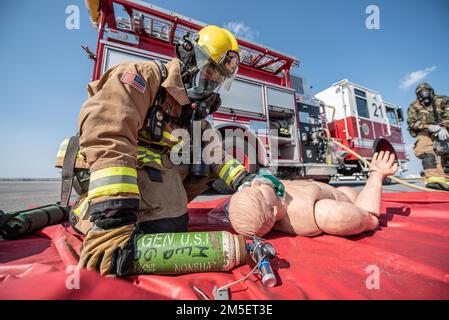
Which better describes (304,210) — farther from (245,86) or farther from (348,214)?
(245,86)

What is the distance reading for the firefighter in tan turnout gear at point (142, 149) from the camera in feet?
2.82

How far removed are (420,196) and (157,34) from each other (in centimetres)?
526

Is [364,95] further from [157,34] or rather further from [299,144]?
[157,34]

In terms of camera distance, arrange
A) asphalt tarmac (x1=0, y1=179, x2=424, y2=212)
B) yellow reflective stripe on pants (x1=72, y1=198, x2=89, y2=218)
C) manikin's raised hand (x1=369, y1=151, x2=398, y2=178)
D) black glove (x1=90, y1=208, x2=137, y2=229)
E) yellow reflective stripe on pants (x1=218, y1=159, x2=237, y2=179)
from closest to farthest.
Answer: black glove (x1=90, y1=208, x2=137, y2=229) < yellow reflective stripe on pants (x1=72, y1=198, x2=89, y2=218) < manikin's raised hand (x1=369, y1=151, x2=398, y2=178) < yellow reflective stripe on pants (x1=218, y1=159, x2=237, y2=179) < asphalt tarmac (x1=0, y1=179, x2=424, y2=212)

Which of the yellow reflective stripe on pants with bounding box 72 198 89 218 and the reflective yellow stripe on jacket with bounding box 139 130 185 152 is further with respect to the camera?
the reflective yellow stripe on jacket with bounding box 139 130 185 152

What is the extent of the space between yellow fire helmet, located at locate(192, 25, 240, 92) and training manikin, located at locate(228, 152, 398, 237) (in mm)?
944

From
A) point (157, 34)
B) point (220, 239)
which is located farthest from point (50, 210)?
point (157, 34)

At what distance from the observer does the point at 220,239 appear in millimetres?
929

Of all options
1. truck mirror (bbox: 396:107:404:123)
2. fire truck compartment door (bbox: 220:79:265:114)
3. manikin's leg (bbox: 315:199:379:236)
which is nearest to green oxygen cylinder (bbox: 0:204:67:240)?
manikin's leg (bbox: 315:199:379:236)

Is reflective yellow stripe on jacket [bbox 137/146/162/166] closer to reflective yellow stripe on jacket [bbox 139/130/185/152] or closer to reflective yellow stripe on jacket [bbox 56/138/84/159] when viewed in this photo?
reflective yellow stripe on jacket [bbox 139/130/185/152]

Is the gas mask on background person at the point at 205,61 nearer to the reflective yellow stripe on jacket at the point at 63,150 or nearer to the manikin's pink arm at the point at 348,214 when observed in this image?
the reflective yellow stripe on jacket at the point at 63,150

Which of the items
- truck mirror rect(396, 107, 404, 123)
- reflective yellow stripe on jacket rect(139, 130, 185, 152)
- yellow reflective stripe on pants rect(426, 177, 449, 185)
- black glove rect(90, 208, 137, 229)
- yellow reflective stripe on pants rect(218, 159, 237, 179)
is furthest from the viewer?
truck mirror rect(396, 107, 404, 123)

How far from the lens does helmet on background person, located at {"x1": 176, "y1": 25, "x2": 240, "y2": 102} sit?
5.21 feet

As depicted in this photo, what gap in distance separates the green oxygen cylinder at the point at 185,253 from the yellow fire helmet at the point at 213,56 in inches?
44.7
